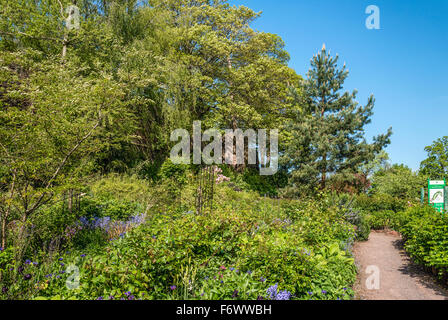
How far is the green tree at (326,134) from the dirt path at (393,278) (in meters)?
5.64

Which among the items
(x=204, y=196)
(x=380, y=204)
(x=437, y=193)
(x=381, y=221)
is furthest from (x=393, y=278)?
(x=380, y=204)

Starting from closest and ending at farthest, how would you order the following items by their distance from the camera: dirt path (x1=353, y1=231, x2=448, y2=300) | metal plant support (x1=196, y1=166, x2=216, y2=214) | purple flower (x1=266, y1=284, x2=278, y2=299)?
purple flower (x1=266, y1=284, x2=278, y2=299) < dirt path (x1=353, y1=231, x2=448, y2=300) < metal plant support (x1=196, y1=166, x2=216, y2=214)

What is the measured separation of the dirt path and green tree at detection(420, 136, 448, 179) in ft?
40.8

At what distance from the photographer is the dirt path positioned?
4.27 metres

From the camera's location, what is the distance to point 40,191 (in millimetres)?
4195

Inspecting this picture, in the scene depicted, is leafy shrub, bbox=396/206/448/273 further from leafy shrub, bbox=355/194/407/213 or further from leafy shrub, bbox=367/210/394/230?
leafy shrub, bbox=355/194/407/213

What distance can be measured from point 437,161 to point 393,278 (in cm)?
1605

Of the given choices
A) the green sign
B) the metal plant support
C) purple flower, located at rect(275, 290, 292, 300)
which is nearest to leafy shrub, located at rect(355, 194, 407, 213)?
the green sign

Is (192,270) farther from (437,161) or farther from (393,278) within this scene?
(437,161)

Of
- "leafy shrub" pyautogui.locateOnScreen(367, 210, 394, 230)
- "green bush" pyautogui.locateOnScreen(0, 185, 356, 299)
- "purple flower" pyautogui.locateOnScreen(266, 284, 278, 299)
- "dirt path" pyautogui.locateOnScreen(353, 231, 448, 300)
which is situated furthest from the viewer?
"leafy shrub" pyautogui.locateOnScreen(367, 210, 394, 230)
